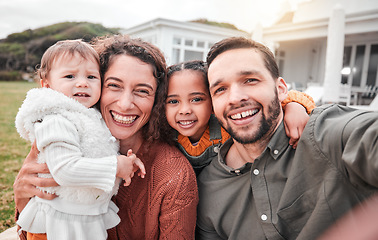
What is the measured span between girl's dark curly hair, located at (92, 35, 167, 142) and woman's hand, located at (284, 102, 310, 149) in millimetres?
1123

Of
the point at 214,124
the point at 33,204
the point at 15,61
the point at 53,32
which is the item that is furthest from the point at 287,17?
the point at 53,32

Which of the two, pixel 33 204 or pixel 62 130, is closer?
pixel 62 130

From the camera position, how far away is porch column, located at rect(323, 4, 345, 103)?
10195 mm

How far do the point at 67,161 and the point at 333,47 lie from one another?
10679mm

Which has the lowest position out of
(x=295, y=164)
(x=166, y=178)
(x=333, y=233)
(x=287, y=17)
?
(x=333, y=233)

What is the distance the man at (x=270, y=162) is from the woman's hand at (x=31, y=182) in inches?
50.9

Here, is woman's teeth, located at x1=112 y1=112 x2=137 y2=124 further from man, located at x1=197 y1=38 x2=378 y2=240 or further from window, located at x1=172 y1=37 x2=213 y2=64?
window, located at x1=172 y1=37 x2=213 y2=64

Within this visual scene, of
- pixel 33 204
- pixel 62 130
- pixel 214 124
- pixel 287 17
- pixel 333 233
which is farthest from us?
pixel 287 17

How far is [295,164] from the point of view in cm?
201

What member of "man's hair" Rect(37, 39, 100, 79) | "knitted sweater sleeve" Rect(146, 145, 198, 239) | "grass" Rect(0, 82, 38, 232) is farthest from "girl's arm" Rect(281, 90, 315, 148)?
"grass" Rect(0, 82, 38, 232)

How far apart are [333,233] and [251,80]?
47.7 inches

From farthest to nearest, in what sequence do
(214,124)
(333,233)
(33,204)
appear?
(214,124), (33,204), (333,233)

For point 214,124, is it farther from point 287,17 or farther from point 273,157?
point 287,17

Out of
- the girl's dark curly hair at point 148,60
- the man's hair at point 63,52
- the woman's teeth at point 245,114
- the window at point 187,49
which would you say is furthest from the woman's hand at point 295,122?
the window at point 187,49
